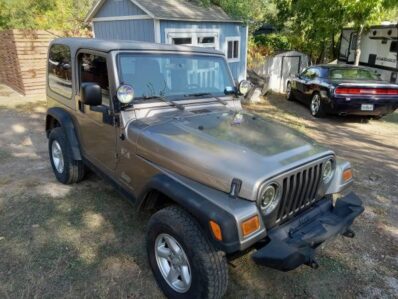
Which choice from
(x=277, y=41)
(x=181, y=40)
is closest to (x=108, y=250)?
(x=181, y=40)

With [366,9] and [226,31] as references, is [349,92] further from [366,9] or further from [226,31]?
[226,31]

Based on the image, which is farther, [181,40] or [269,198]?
[181,40]

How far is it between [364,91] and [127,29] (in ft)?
25.5

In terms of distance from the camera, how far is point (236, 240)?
216 centimetres

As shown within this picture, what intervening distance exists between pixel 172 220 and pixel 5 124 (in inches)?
294

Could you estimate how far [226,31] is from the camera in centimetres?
1254

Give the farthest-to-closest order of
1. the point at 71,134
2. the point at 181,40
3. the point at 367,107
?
the point at 181,40 → the point at 367,107 → the point at 71,134

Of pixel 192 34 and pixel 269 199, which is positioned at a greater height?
pixel 192 34

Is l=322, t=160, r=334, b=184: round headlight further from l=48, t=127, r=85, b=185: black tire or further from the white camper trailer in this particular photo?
the white camper trailer

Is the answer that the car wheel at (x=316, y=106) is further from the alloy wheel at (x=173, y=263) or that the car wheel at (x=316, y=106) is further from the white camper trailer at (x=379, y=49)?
the alloy wheel at (x=173, y=263)

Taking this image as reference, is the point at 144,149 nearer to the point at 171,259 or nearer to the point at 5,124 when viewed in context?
the point at 171,259

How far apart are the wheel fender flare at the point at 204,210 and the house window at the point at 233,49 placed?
428 inches

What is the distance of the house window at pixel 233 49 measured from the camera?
41.9ft

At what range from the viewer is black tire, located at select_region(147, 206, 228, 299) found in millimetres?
2320
